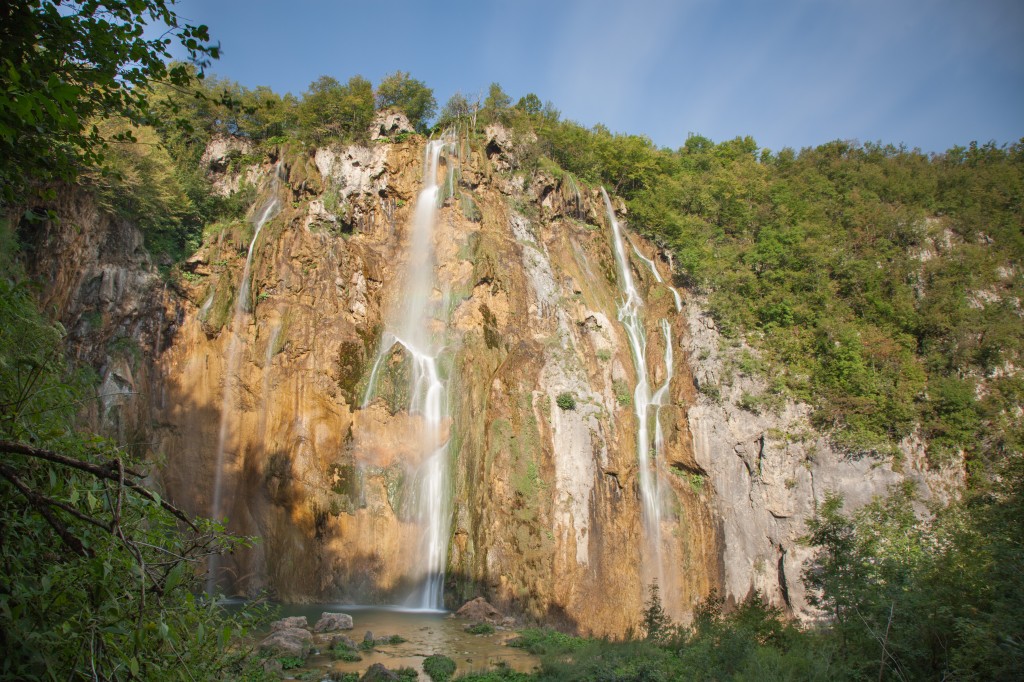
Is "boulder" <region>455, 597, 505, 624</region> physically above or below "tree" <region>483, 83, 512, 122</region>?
below

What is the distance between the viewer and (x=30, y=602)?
2902mm

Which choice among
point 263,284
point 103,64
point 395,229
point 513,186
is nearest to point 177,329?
point 263,284

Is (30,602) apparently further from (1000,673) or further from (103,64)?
(1000,673)

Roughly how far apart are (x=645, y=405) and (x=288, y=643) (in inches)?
603

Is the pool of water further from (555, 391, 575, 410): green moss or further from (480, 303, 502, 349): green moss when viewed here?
(480, 303, 502, 349): green moss

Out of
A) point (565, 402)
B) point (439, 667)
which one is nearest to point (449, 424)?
point (565, 402)

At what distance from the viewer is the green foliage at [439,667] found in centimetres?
1184

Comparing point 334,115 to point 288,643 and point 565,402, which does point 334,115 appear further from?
point 288,643

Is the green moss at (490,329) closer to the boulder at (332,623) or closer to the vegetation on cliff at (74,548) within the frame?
the boulder at (332,623)

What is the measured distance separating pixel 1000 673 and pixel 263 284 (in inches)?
968

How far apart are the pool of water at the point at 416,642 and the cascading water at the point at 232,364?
188 inches

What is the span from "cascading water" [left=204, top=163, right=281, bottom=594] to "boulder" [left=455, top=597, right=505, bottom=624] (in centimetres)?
827

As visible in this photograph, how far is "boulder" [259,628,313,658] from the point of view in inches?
504

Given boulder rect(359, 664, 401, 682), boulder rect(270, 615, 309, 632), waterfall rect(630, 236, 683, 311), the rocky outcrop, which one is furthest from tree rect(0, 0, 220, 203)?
waterfall rect(630, 236, 683, 311)
